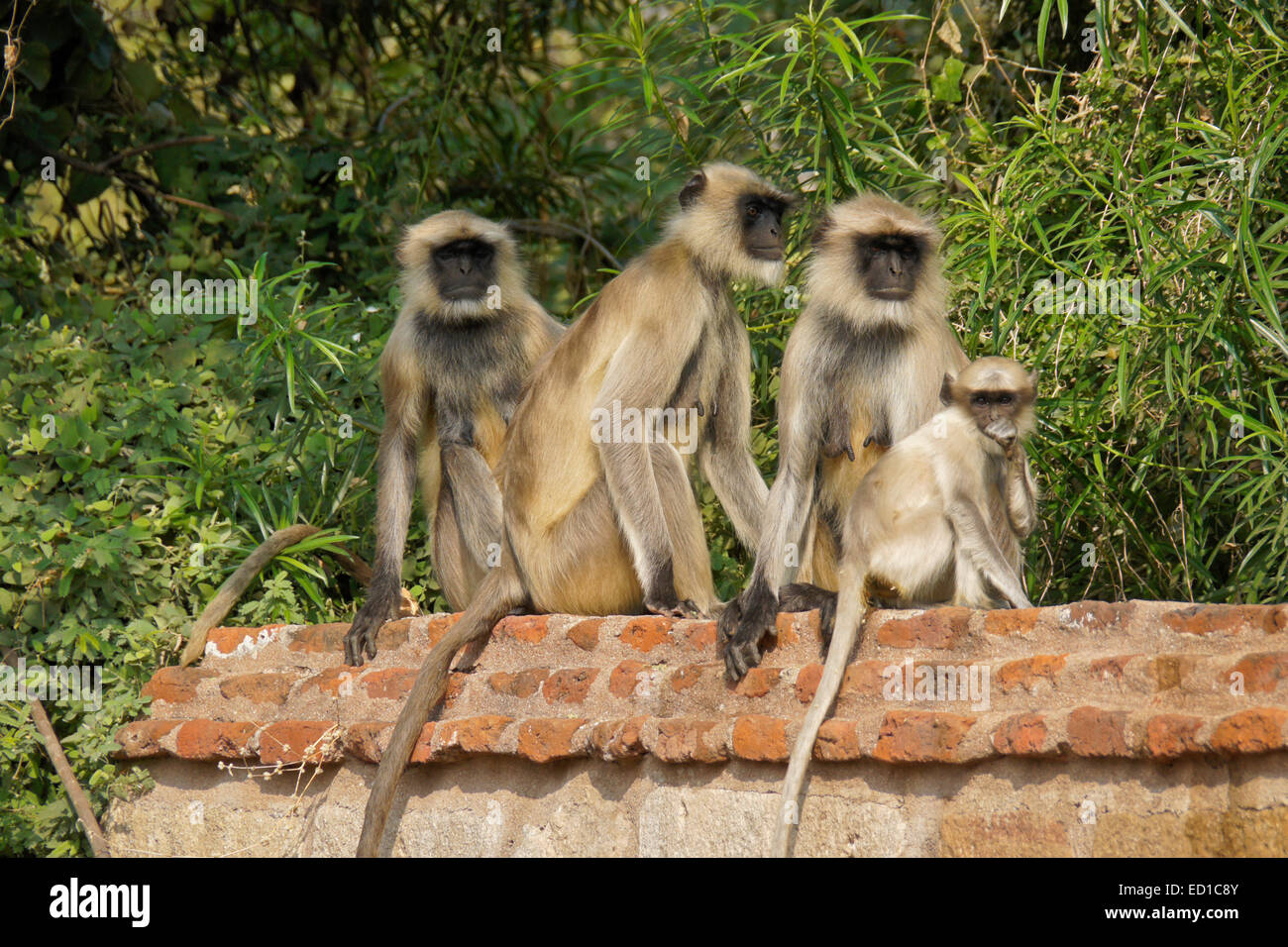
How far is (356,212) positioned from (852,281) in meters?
3.55

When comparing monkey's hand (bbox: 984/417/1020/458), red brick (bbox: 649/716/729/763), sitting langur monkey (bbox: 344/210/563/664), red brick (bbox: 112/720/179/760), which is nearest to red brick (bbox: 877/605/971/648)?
red brick (bbox: 649/716/729/763)

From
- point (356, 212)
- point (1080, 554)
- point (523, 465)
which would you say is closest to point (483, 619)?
point (523, 465)

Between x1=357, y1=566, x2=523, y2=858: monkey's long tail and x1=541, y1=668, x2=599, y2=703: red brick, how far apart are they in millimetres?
306

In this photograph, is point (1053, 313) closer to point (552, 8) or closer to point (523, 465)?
point (523, 465)

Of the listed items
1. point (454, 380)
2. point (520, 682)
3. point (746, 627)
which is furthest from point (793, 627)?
point (454, 380)

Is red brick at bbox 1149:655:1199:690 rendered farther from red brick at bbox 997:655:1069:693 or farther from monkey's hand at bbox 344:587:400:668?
monkey's hand at bbox 344:587:400:668

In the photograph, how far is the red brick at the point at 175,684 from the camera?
4.61 metres

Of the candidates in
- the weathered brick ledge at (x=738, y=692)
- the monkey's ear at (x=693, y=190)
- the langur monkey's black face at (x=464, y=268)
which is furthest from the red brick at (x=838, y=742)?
the langur monkey's black face at (x=464, y=268)

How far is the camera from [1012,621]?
3.09 meters

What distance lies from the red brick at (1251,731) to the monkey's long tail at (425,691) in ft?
6.60

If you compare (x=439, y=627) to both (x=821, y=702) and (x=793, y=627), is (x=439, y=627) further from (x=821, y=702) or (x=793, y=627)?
(x=821, y=702)

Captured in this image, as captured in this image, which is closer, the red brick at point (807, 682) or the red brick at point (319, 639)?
the red brick at point (807, 682)

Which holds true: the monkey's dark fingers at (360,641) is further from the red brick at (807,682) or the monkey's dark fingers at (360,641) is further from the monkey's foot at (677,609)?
the red brick at (807,682)

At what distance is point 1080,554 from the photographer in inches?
184
